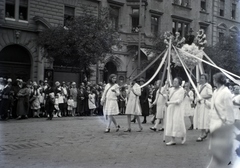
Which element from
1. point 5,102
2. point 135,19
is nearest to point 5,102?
point 5,102

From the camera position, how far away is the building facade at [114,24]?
22.4m

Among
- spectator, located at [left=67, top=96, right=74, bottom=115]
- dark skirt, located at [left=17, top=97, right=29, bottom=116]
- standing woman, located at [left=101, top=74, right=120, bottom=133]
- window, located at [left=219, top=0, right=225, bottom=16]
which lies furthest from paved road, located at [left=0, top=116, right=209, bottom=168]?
window, located at [left=219, top=0, right=225, bottom=16]

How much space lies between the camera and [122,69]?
29406 mm

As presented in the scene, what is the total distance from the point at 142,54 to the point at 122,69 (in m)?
2.10

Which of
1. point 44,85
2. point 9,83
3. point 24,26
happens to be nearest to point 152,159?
point 9,83

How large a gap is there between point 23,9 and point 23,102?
9.49m

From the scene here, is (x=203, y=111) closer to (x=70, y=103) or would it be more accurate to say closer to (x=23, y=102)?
(x=23, y=102)

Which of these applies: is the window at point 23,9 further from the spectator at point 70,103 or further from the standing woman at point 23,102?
the standing woman at point 23,102

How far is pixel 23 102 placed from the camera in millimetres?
15641

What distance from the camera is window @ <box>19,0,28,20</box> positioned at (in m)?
22.8

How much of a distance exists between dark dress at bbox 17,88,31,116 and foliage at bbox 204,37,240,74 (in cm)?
1678

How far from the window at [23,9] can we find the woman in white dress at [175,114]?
15938mm

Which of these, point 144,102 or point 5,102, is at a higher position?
point 144,102

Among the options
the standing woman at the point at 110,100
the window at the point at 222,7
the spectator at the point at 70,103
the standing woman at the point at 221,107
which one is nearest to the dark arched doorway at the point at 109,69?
the spectator at the point at 70,103
